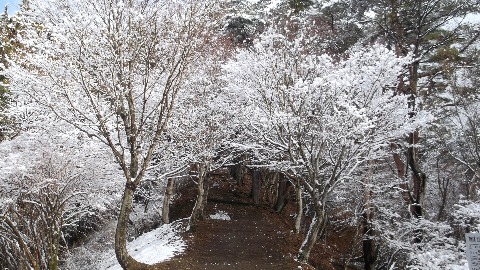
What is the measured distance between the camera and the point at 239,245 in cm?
1259

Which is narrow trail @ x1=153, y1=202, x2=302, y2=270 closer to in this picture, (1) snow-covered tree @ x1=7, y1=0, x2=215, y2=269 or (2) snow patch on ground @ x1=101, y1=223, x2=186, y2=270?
(2) snow patch on ground @ x1=101, y1=223, x2=186, y2=270

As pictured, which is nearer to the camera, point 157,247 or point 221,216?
point 157,247

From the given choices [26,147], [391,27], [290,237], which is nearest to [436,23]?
[391,27]

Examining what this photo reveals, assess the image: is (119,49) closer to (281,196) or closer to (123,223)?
(123,223)

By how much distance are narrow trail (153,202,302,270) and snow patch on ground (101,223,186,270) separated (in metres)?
0.35

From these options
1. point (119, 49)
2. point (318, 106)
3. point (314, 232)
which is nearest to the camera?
point (119, 49)

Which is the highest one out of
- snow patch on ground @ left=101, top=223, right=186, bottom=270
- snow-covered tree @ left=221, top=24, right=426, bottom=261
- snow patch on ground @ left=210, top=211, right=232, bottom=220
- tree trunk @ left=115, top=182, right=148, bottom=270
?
snow-covered tree @ left=221, top=24, right=426, bottom=261

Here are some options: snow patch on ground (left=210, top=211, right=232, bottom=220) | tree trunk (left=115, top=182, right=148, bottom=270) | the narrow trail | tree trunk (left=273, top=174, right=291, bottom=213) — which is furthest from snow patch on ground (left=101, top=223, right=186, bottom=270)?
tree trunk (left=273, top=174, right=291, bottom=213)

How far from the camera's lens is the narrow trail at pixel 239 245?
10.2m

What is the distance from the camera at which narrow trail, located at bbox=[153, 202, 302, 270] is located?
1023cm

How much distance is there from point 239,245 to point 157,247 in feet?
8.41

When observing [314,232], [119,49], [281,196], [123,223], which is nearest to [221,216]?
[281,196]

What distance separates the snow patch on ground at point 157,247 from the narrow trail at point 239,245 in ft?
1.14

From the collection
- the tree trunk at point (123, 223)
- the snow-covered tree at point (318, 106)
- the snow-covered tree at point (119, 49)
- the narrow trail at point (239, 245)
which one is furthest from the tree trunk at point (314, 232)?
the tree trunk at point (123, 223)
